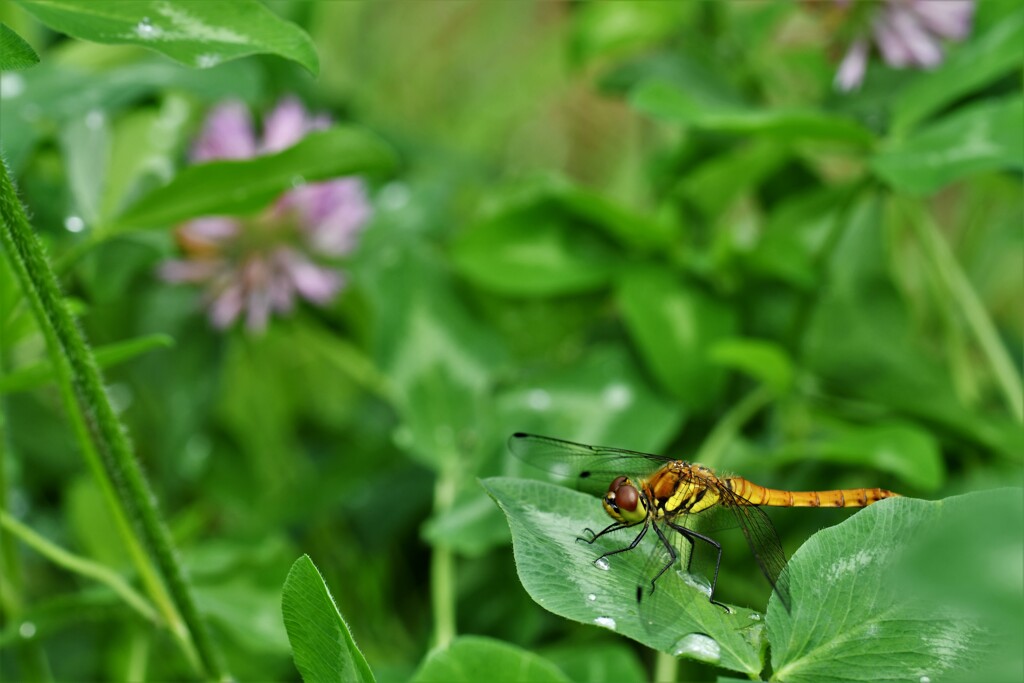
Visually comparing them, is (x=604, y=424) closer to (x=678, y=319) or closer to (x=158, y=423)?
(x=678, y=319)

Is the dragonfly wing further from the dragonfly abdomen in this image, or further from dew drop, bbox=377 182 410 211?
dew drop, bbox=377 182 410 211

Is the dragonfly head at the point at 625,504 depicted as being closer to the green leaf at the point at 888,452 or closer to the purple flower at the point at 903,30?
the green leaf at the point at 888,452

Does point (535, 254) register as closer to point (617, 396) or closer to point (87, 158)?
point (617, 396)

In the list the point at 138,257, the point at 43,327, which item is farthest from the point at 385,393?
the point at 43,327

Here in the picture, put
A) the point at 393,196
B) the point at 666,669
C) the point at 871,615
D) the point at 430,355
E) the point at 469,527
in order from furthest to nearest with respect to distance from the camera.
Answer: the point at 393,196, the point at 430,355, the point at 469,527, the point at 666,669, the point at 871,615

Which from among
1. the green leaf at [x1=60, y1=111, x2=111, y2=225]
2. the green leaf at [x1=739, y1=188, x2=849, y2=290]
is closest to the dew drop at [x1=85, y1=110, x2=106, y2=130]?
the green leaf at [x1=60, y1=111, x2=111, y2=225]

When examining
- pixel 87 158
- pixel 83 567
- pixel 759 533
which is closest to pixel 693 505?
pixel 759 533
